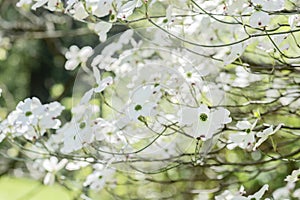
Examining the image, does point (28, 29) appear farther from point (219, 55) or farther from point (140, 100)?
point (140, 100)

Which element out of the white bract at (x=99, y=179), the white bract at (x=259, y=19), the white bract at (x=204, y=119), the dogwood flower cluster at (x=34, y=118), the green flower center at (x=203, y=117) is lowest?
the white bract at (x=99, y=179)

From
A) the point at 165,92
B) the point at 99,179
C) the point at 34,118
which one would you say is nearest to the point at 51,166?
the point at 99,179

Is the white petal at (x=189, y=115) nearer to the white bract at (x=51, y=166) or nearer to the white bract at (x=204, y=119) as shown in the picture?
the white bract at (x=204, y=119)

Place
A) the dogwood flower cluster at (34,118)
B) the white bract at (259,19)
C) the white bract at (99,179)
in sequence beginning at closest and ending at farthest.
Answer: the white bract at (259,19) < the dogwood flower cluster at (34,118) < the white bract at (99,179)

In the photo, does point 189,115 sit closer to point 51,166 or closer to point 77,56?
point 77,56

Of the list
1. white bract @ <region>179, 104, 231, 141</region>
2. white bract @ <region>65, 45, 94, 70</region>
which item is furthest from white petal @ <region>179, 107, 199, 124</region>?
white bract @ <region>65, 45, 94, 70</region>

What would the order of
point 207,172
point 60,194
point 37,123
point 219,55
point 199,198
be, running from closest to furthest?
point 37,123, point 219,55, point 199,198, point 207,172, point 60,194

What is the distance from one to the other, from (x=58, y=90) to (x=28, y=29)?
65 centimetres

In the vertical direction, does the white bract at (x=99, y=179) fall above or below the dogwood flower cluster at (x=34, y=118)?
below

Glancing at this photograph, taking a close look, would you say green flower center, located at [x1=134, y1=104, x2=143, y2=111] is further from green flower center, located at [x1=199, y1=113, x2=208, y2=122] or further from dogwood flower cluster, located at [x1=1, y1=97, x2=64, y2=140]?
dogwood flower cluster, located at [x1=1, y1=97, x2=64, y2=140]

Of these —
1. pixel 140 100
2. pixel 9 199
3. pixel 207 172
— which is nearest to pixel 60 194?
pixel 9 199

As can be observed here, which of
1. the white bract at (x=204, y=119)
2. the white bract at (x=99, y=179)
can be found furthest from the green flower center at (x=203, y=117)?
the white bract at (x=99, y=179)

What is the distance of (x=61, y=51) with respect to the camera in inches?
106

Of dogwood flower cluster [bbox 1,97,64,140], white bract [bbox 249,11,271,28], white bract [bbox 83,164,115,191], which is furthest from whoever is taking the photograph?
white bract [bbox 83,164,115,191]
